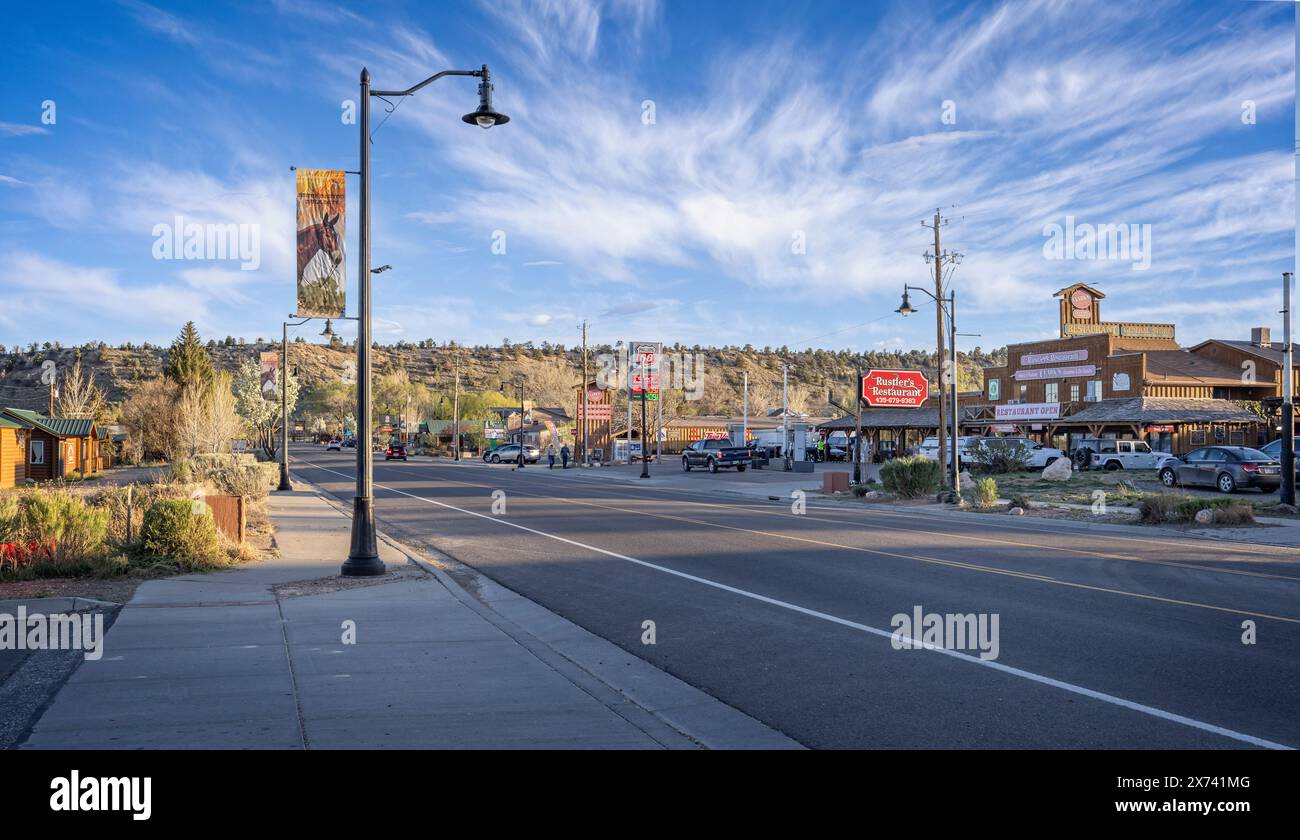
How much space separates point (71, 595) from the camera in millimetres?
10484

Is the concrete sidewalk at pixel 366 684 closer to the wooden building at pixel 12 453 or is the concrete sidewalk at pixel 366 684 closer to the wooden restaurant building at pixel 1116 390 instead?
the wooden building at pixel 12 453

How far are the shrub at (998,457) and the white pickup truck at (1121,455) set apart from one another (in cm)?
354

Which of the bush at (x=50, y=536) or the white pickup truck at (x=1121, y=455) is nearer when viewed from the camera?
the bush at (x=50, y=536)

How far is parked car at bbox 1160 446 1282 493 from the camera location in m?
28.6

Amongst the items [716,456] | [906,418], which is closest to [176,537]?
[716,456]

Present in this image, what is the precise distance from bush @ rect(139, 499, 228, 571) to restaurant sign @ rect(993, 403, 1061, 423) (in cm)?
5447

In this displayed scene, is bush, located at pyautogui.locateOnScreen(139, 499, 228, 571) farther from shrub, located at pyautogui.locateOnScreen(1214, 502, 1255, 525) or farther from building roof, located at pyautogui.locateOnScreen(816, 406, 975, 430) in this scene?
building roof, located at pyautogui.locateOnScreen(816, 406, 975, 430)

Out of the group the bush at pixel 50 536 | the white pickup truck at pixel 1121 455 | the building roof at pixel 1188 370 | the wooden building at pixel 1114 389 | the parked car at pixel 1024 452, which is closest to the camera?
the bush at pixel 50 536

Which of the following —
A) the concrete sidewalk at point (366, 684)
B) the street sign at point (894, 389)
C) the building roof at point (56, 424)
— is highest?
the street sign at point (894, 389)

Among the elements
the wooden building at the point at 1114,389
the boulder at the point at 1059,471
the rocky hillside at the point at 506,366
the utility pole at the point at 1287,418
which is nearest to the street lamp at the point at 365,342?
the utility pole at the point at 1287,418

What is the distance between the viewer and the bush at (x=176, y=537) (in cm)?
1269

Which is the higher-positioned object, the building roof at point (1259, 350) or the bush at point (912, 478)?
the building roof at point (1259, 350)
